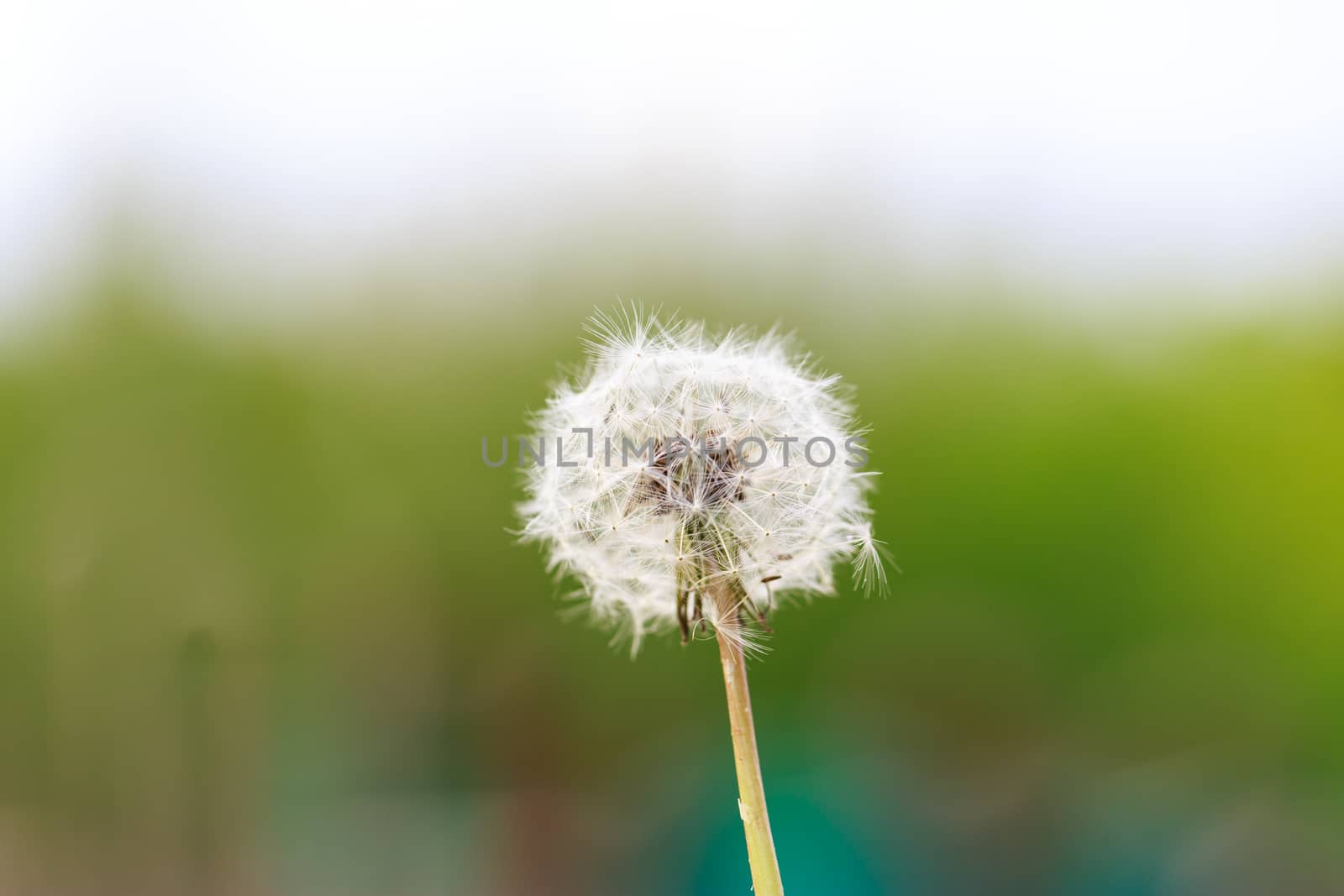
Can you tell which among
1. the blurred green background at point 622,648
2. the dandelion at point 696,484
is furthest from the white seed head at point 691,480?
the blurred green background at point 622,648

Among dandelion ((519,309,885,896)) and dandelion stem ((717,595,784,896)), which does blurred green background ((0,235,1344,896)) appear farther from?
dandelion stem ((717,595,784,896))

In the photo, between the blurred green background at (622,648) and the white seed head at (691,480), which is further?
the blurred green background at (622,648)

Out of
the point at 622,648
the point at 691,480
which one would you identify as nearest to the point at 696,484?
the point at 691,480

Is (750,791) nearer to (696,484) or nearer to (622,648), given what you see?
(696,484)

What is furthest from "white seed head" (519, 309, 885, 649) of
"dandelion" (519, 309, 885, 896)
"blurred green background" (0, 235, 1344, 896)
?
"blurred green background" (0, 235, 1344, 896)

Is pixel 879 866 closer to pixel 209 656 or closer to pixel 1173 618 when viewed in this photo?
pixel 1173 618

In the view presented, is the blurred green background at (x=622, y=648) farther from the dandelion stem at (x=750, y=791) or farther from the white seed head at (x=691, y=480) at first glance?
the dandelion stem at (x=750, y=791)

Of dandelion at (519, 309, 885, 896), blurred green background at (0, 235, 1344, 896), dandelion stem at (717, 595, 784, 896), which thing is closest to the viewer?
dandelion stem at (717, 595, 784, 896)

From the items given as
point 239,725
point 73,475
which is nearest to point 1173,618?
point 239,725
